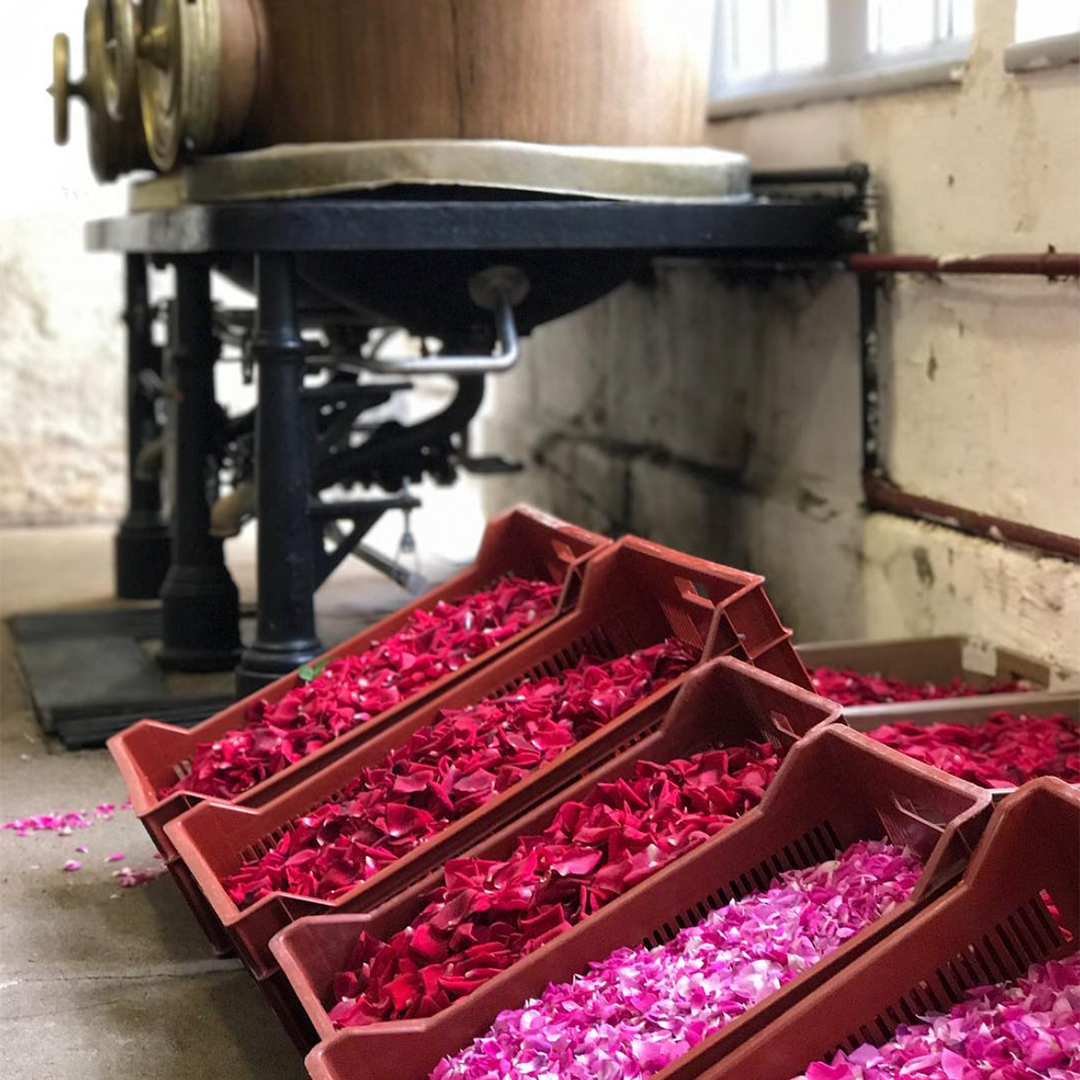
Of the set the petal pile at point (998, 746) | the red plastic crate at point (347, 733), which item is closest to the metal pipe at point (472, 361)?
the red plastic crate at point (347, 733)

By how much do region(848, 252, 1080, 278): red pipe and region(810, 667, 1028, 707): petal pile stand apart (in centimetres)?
85

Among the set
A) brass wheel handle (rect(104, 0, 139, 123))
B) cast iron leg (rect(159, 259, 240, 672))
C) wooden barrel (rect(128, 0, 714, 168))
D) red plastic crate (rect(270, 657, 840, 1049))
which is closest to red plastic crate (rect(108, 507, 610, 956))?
red plastic crate (rect(270, 657, 840, 1049))

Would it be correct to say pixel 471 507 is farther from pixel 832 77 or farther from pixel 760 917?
pixel 760 917

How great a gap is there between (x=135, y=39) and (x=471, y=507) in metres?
3.71

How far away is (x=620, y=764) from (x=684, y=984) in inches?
19.4

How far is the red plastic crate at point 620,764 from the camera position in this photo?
215 centimetres

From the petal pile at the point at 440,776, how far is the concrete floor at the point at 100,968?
0.21m

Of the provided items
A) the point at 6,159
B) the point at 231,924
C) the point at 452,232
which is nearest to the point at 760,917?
the point at 231,924

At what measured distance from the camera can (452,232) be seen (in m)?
3.69

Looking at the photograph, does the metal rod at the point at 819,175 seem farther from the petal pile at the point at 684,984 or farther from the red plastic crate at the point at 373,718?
the petal pile at the point at 684,984

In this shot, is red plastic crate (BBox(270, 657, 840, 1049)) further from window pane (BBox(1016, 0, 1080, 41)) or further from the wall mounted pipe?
window pane (BBox(1016, 0, 1080, 41))

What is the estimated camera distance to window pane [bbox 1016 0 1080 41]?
3318 millimetres

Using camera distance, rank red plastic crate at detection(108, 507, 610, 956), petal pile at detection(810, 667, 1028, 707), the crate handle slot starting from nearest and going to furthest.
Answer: the crate handle slot → red plastic crate at detection(108, 507, 610, 956) → petal pile at detection(810, 667, 1028, 707)

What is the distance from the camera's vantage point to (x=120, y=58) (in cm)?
418
